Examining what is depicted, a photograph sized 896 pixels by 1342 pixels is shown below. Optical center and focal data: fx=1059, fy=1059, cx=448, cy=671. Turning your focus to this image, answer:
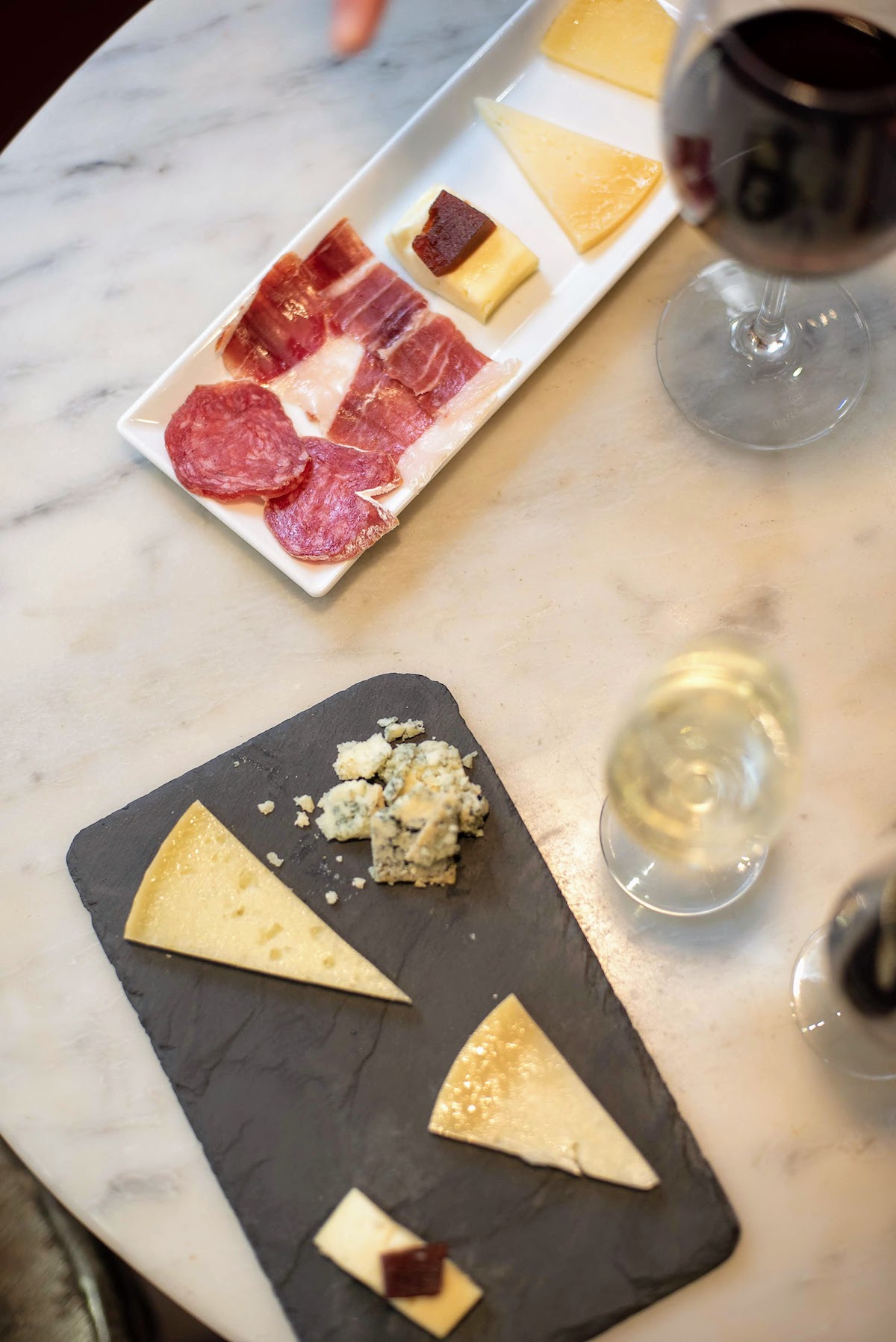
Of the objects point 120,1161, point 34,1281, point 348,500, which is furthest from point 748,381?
point 34,1281

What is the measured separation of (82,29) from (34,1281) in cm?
234

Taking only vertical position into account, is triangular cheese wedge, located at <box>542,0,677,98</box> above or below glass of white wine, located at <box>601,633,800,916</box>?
above

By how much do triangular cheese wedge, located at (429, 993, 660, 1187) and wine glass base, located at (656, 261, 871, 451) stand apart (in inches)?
27.9

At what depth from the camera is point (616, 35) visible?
4.49 feet

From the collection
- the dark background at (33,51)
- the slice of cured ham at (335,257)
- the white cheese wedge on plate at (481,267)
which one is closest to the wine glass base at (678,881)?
the white cheese wedge on plate at (481,267)

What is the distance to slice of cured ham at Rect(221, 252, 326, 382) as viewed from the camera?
4.23ft

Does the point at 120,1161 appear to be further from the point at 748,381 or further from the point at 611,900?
the point at 748,381

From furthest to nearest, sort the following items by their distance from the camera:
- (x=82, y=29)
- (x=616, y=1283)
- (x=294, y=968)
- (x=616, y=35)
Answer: (x=82, y=29) < (x=616, y=35) < (x=294, y=968) < (x=616, y=1283)

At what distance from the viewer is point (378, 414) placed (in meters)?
1.27

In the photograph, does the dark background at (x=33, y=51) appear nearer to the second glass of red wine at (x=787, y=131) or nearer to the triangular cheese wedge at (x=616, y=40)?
the triangular cheese wedge at (x=616, y=40)

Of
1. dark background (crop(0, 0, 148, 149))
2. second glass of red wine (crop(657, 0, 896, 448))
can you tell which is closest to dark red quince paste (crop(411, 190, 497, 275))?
second glass of red wine (crop(657, 0, 896, 448))

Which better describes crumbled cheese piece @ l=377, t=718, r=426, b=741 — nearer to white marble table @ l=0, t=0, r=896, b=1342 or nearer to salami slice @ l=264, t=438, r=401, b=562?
white marble table @ l=0, t=0, r=896, b=1342

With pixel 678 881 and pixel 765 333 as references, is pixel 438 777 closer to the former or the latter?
pixel 678 881

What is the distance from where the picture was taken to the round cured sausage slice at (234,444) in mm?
1224
